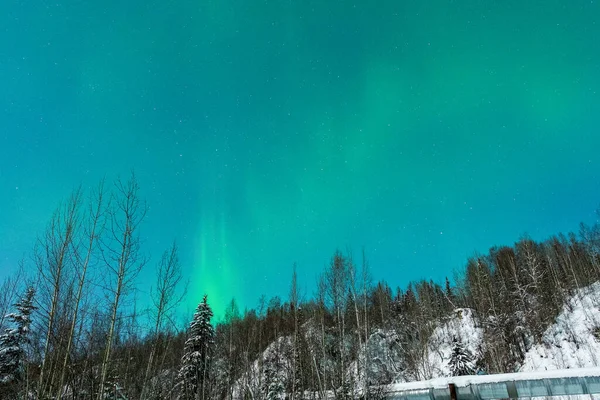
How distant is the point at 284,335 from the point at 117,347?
25.3 meters

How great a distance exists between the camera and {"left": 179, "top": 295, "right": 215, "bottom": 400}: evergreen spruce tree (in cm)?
2116

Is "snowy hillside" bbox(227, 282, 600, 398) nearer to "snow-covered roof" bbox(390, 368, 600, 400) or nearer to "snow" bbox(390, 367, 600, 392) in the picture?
"snow" bbox(390, 367, 600, 392)

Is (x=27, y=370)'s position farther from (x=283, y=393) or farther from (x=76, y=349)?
(x=283, y=393)

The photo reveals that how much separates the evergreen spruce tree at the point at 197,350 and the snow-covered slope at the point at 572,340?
80.3 feet

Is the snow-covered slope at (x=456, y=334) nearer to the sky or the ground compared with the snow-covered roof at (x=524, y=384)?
nearer to the sky

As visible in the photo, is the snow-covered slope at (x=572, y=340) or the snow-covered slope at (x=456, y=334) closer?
the snow-covered slope at (x=572, y=340)

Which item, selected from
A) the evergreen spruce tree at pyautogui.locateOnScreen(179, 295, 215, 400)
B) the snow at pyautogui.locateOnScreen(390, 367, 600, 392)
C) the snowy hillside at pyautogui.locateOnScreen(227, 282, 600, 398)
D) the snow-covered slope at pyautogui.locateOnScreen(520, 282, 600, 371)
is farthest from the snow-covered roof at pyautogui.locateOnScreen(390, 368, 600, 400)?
the snow-covered slope at pyautogui.locateOnScreen(520, 282, 600, 371)

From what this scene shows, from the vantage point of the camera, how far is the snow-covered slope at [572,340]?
2522 centimetres

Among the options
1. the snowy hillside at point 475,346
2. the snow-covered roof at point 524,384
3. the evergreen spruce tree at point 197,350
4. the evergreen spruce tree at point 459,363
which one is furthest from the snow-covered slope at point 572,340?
the evergreen spruce tree at point 197,350

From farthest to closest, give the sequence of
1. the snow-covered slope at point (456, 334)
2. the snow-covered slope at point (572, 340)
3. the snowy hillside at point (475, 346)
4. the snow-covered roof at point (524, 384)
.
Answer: the snow-covered slope at point (456, 334)
the snow-covered slope at point (572, 340)
the snowy hillside at point (475, 346)
the snow-covered roof at point (524, 384)

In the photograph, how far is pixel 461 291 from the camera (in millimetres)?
41750

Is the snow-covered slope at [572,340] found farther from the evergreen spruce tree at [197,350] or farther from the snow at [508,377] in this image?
the evergreen spruce tree at [197,350]

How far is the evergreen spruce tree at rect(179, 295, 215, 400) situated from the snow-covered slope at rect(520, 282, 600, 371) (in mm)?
24462

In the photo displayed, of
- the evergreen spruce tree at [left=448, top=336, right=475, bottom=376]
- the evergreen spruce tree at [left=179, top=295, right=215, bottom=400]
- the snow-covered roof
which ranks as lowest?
the snow-covered roof
